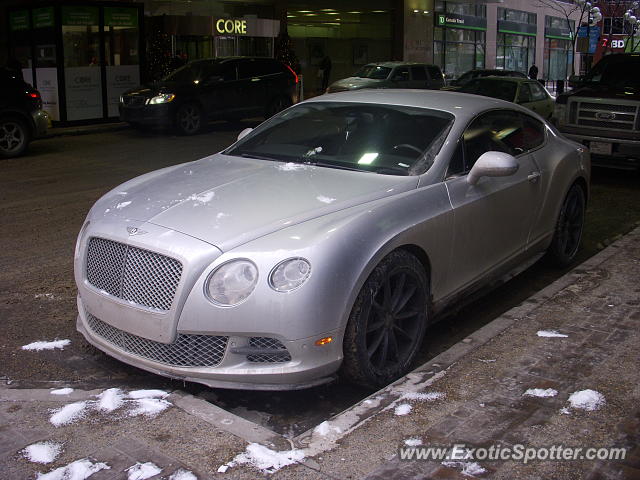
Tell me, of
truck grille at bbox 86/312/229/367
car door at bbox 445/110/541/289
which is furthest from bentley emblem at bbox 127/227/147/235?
car door at bbox 445/110/541/289

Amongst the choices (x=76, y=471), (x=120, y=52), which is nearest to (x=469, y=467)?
(x=76, y=471)

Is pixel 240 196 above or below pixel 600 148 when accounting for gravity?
above

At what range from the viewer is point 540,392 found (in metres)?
3.96

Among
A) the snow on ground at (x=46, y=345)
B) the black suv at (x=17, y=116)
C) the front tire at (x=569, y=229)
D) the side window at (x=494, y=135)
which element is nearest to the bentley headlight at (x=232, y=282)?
the snow on ground at (x=46, y=345)

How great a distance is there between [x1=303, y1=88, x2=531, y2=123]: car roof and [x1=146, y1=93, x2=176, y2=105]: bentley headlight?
11.8 metres

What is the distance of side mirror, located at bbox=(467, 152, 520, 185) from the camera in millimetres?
4824

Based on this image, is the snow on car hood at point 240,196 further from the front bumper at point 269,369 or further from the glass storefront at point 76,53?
the glass storefront at point 76,53

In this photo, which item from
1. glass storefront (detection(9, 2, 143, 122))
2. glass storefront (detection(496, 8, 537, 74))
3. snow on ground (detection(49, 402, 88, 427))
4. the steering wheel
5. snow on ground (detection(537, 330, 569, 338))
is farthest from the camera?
glass storefront (detection(496, 8, 537, 74))

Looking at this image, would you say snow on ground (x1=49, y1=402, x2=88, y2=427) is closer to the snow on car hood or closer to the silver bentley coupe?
the silver bentley coupe

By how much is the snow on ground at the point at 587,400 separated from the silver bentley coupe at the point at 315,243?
95 cm

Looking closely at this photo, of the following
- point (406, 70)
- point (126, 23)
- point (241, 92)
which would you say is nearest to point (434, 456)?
point (241, 92)

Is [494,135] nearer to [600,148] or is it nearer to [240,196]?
[240,196]

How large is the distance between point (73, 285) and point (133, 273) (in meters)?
2.35

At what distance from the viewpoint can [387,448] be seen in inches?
134
